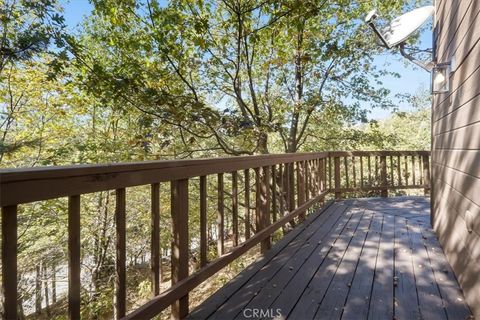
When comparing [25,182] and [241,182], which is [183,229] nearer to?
[25,182]

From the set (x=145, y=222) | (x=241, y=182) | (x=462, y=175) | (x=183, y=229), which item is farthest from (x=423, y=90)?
(x=183, y=229)

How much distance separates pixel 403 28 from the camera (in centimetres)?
308

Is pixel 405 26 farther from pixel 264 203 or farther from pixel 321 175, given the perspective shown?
pixel 321 175

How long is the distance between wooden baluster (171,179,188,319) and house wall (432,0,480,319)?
1561 millimetres

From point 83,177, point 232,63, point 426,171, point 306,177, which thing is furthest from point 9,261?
point 426,171

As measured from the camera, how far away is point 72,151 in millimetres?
6645

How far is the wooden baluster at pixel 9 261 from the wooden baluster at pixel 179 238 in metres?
0.85

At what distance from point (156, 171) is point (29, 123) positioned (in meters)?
7.32

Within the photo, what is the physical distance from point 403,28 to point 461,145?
1530mm

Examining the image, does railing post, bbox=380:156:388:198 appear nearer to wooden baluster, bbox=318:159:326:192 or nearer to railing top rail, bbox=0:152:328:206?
wooden baluster, bbox=318:159:326:192

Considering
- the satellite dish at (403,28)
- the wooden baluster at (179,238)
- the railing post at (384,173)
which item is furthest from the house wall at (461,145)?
the railing post at (384,173)

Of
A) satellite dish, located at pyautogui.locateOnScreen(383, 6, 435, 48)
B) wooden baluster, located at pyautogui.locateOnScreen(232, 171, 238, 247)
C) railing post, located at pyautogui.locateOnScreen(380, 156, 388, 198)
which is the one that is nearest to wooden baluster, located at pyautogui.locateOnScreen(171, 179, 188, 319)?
wooden baluster, located at pyautogui.locateOnScreen(232, 171, 238, 247)

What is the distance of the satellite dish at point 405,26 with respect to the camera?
2990 mm

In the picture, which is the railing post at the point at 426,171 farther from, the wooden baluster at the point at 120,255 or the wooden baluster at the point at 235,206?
the wooden baluster at the point at 120,255
